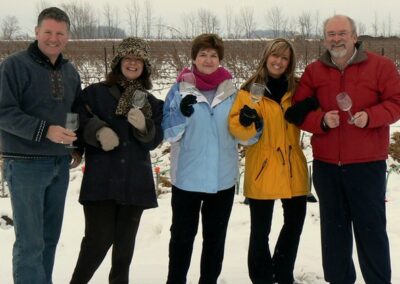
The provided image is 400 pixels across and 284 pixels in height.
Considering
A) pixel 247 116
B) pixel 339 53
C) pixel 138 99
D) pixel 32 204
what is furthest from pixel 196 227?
pixel 339 53

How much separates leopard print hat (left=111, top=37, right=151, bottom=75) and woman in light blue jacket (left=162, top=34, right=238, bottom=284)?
35 centimetres

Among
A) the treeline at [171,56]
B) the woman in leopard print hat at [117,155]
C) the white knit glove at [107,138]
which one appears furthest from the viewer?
the treeline at [171,56]

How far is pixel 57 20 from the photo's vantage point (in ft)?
9.85

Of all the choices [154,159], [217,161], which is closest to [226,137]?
[217,161]

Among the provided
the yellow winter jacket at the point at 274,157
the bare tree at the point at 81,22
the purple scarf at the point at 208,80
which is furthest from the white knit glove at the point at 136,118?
the bare tree at the point at 81,22

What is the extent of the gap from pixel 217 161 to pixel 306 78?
3.16ft

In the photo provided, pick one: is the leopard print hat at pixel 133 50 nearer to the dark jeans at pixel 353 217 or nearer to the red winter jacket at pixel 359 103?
the red winter jacket at pixel 359 103

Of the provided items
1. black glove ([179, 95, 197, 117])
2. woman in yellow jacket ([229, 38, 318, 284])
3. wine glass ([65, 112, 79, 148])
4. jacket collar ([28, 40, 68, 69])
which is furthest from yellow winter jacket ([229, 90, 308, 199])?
jacket collar ([28, 40, 68, 69])

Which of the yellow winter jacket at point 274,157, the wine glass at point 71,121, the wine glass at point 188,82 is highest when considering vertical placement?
the wine glass at point 188,82

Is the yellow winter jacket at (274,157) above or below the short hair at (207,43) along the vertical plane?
below

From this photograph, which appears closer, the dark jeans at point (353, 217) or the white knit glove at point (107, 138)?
the white knit glove at point (107, 138)

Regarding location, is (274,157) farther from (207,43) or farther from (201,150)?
(207,43)

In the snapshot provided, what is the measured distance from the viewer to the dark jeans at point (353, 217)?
3.30 meters

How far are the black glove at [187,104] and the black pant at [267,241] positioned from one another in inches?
36.0
